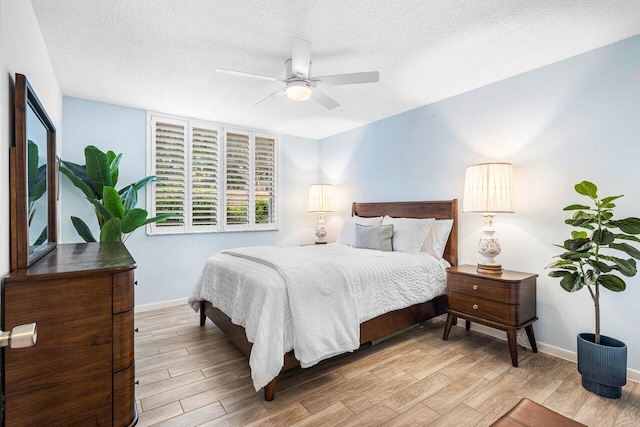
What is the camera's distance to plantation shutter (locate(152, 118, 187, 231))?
3986 millimetres

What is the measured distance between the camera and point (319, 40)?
2.30 m

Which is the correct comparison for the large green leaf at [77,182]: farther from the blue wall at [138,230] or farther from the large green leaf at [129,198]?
the blue wall at [138,230]

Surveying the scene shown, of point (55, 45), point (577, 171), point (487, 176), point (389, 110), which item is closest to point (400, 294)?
point (487, 176)

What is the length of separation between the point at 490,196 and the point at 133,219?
322cm

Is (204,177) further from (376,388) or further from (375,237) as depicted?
(376,388)

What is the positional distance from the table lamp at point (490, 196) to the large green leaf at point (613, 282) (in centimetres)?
72

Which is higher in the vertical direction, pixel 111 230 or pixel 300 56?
pixel 300 56

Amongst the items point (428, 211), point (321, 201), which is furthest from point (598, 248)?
point (321, 201)

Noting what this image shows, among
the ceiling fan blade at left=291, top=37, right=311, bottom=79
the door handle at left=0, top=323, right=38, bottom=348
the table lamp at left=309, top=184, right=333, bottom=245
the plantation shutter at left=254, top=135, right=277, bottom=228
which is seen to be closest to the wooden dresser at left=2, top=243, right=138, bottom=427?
the door handle at left=0, top=323, right=38, bottom=348

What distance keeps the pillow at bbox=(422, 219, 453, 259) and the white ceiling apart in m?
1.40

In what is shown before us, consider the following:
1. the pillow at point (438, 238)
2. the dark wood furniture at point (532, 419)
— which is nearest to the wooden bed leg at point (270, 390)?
the dark wood furniture at point (532, 419)

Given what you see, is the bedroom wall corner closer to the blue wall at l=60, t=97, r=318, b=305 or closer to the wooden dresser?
the wooden dresser

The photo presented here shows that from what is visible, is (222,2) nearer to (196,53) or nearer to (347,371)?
(196,53)

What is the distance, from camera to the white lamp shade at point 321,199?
16.0 ft
